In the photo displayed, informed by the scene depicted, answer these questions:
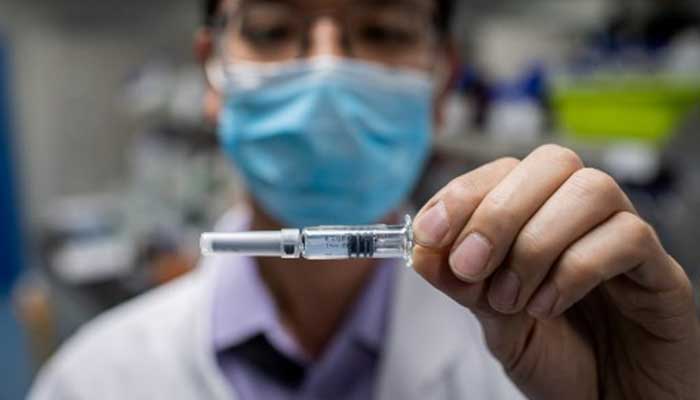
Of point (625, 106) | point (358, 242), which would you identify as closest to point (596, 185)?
point (358, 242)

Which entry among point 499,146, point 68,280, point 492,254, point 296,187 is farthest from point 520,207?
point 68,280

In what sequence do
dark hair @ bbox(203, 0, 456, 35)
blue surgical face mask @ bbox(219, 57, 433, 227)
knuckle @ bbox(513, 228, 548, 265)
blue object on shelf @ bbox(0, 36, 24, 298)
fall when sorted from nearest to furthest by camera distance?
knuckle @ bbox(513, 228, 548, 265) < blue surgical face mask @ bbox(219, 57, 433, 227) < dark hair @ bbox(203, 0, 456, 35) < blue object on shelf @ bbox(0, 36, 24, 298)

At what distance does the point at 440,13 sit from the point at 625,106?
375 millimetres

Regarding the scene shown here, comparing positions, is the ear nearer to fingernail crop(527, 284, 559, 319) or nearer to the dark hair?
the dark hair

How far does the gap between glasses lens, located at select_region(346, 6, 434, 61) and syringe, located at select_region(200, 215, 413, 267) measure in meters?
0.44

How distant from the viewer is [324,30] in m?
0.79

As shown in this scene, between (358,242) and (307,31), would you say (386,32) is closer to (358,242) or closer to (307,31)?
(307,31)

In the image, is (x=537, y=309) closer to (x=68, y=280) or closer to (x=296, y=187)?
(x=296, y=187)

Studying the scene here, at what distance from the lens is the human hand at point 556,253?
397mm

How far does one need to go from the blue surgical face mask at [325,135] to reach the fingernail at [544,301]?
39 cm

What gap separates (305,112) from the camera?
0.76 metres

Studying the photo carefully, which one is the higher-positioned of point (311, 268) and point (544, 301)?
point (544, 301)

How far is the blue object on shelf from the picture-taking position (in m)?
2.25

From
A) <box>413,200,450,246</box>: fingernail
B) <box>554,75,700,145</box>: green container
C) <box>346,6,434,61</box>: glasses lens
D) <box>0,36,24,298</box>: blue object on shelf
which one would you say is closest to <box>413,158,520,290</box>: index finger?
<box>413,200,450,246</box>: fingernail
